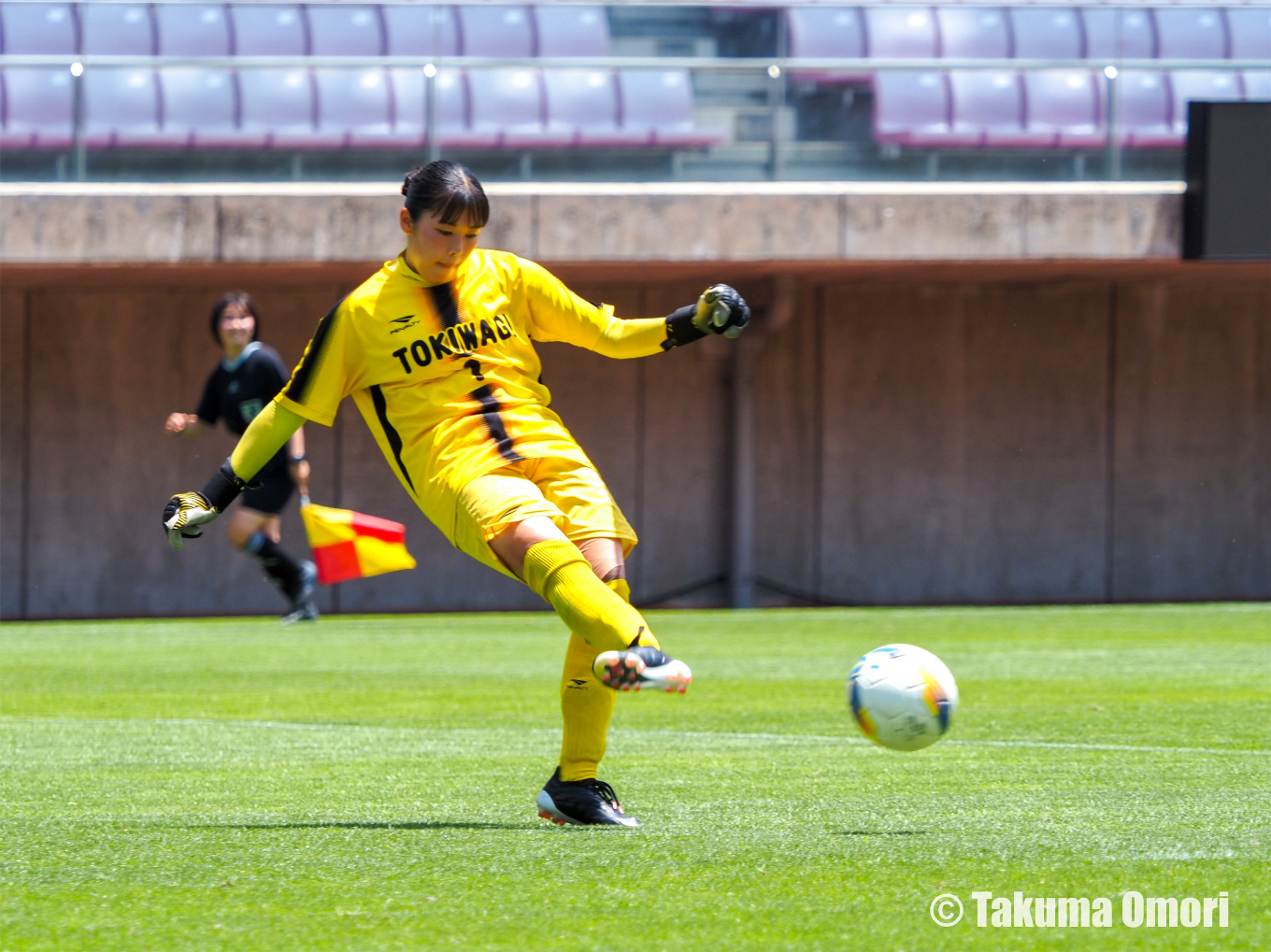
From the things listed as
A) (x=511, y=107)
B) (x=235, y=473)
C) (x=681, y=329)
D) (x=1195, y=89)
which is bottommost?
(x=235, y=473)

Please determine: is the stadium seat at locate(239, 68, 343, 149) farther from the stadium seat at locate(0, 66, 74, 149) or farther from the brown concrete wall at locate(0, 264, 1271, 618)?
the brown concrete wall at locate(0, 264, 1271, 618)

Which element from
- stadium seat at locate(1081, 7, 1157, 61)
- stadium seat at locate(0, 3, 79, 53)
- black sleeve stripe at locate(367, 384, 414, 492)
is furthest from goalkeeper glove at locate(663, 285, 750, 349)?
→ stadium seat at locate(0, 3, 79, 53)

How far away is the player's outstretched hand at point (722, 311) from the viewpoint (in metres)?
5.07

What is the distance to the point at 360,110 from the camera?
1555 cm

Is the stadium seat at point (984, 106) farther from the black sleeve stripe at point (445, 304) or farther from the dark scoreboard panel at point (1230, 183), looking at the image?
the black sleeve stripe at point (445, 304)

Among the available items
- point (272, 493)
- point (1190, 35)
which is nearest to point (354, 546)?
point (272, 493)

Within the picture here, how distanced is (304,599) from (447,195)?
9009 millimetres

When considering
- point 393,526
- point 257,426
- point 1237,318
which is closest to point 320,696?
point 393,526

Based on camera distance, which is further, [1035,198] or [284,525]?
[284,525]

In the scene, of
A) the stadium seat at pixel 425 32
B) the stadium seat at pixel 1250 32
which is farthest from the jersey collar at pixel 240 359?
the stadium seat at pixel 1250 32

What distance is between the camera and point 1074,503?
1809cm

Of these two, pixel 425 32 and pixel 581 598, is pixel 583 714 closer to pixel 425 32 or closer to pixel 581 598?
pixel 581 598

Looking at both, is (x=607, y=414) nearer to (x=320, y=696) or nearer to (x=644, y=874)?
(x=320, y=696)

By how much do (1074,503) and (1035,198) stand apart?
387cm
